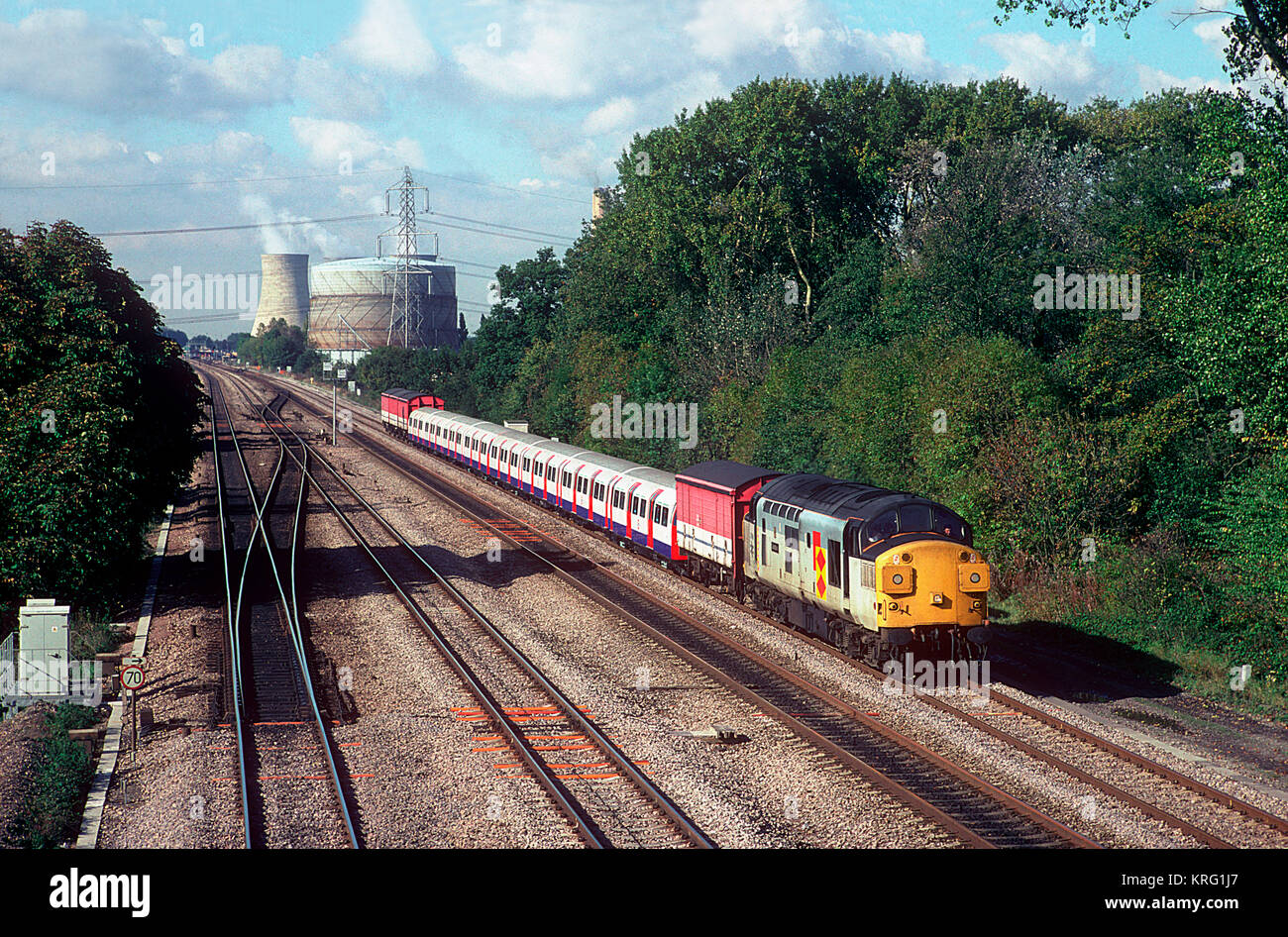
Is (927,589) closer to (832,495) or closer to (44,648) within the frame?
(832,495)

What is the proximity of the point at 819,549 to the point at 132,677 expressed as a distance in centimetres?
1403

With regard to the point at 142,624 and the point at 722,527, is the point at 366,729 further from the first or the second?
the point at 722,527

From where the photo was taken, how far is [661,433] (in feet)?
198

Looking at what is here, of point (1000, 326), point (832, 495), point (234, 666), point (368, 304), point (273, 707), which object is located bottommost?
point (273, 707)

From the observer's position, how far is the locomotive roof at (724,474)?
30.7 meters

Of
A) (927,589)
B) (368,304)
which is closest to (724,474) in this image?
(927,589)

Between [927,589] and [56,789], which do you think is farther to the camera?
[927,589]

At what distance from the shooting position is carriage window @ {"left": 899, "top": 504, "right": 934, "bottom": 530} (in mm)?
21875

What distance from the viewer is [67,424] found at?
26688mm

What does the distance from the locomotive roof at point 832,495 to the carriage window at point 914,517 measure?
6.7 inches

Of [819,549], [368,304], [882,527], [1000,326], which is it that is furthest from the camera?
[368,304]

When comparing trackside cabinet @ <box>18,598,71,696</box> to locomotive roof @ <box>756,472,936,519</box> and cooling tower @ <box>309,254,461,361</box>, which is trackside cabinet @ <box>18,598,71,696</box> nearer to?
locomotive roof @ <box>756,472,936,519</box>

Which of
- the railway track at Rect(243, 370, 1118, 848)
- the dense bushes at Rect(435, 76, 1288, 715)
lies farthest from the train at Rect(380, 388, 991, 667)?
the dense bushes at Rect(435, 76, 1288, 715)

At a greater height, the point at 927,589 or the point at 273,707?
the point at 927,589
